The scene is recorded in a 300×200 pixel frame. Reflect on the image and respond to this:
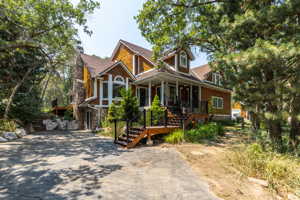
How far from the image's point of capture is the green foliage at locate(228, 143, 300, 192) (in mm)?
Answer: 3434

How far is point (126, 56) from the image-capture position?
1645cm

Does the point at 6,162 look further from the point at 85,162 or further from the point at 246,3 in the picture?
the point at 246,3

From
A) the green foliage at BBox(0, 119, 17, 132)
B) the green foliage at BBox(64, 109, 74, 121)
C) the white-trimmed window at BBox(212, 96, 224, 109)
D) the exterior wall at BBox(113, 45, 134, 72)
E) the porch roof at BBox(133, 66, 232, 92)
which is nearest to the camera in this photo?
the green foliage at BBox(0, 119, 17, 132)

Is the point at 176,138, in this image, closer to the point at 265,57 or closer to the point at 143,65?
the point at 265,57

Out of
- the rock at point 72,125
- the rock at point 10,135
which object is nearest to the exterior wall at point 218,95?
the rock at point 72,125

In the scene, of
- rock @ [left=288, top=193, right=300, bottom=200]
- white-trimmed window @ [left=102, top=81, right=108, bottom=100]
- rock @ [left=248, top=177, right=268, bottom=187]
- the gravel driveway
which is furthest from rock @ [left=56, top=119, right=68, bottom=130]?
rock @ [left=288, top=193, right=300, bottom=200]

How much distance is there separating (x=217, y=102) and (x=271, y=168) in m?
15.3

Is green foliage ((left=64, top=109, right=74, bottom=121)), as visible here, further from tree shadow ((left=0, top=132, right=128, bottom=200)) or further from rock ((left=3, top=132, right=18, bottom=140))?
tree shadow ((left=0, top=132, right=128, bottom=200))

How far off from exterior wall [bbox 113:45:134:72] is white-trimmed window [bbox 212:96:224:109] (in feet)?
33.3

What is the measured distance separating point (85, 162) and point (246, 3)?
8744 mm

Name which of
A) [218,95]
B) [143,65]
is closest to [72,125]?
[143,65]

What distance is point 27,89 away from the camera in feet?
46.7

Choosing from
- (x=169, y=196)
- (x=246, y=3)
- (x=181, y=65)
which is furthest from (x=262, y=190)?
(x=181, y=65)

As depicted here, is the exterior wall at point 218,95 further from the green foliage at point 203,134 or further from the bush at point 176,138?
the bush at point 176,138
